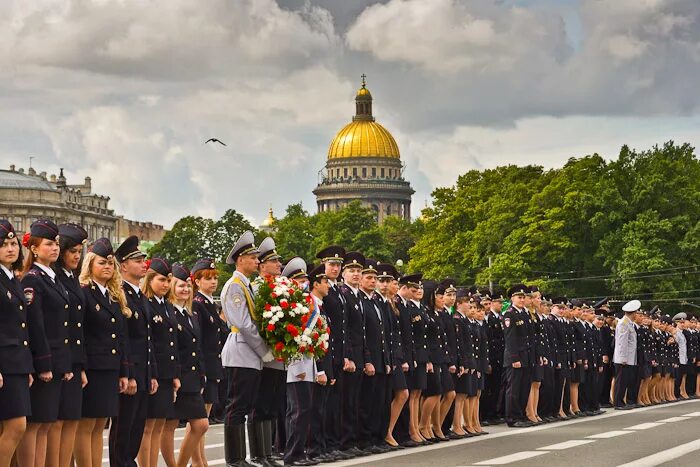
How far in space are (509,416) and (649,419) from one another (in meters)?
2.75

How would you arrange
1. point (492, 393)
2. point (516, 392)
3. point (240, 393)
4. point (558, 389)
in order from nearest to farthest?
point (240, 393), point (516, 392), point (492, 393), point (558, 389)

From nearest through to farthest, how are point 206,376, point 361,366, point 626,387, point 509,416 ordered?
point 206,376
point 361,366
point 509,416
point 626,387

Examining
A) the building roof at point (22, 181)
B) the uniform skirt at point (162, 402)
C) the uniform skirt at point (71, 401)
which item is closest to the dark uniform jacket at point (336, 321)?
the uniform skirt at point (162, 402)

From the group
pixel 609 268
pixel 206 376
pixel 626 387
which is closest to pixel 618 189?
pixel 609 268

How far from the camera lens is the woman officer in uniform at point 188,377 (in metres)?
13.6

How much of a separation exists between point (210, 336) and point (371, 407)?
10.2 feet

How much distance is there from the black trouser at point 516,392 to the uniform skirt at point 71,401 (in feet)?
39.9

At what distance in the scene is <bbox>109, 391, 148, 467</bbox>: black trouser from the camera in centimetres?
1269

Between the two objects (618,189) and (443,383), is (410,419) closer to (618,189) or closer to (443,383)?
(443,383)

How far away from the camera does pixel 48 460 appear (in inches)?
463

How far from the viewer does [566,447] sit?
18047 mm

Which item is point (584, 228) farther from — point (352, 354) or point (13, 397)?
point (13, 397)

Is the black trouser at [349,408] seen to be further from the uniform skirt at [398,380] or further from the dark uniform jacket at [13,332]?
the dark uniform jacket at [13,332]

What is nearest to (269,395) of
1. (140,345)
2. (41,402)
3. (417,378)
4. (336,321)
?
(336,321)
